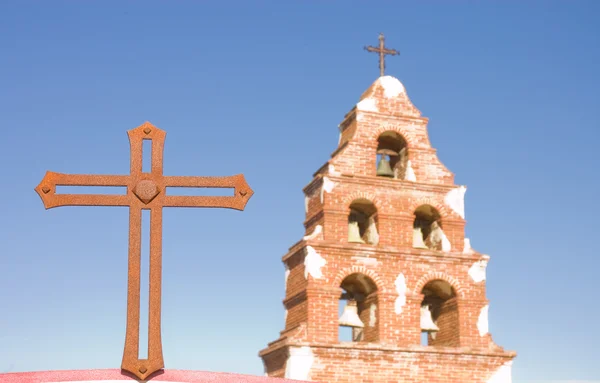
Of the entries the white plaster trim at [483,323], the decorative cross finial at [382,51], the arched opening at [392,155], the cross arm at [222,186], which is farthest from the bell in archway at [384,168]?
the cross arm at [222,186]

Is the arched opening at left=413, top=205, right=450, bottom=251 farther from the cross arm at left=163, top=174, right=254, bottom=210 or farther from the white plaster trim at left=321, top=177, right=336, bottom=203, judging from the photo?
the cross arm at left=163, top=174, right=254, bottom=210

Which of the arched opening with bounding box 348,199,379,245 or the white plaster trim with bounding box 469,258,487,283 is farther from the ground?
the arched opening with bounding box 348,199,379,245

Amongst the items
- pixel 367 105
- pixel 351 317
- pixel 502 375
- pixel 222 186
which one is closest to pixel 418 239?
pixel 351 317

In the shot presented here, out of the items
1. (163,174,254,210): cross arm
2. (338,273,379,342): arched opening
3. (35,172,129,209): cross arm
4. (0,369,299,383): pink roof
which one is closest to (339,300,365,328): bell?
(338,273,379,342): arched opening

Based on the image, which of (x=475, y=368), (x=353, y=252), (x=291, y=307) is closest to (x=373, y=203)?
(x=353, y=252)

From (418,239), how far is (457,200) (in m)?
1.22

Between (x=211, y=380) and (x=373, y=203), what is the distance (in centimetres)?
1372

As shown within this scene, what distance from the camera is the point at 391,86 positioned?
2167 centimetres

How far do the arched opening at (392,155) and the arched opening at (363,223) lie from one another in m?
0.95

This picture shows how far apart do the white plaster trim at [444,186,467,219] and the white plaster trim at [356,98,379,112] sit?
98.9 inches

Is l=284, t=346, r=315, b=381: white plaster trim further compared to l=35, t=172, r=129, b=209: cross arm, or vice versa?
l=284, t=346, r=315, b=381: white plaster trim

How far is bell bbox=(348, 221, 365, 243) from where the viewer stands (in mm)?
20397

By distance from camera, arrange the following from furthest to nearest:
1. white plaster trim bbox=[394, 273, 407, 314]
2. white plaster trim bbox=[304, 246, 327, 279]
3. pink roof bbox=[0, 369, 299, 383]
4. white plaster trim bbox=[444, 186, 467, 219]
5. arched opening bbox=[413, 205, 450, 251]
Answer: white plaster trim bbox=[444, 186, 467, 219], arched opening bbox=[413, 205, 450, 251], white plaster trim bbox=[394, 273, 407, 314], white plaster trim bbox=[304, 246, 327, 279], pink roof bbox=[0, 369, 299, 383]

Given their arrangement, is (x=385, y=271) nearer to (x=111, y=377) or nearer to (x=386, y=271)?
(x=386, y=271)
